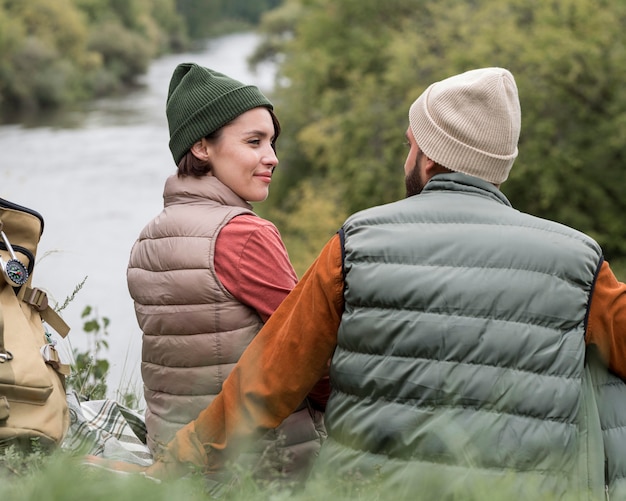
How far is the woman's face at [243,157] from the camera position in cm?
265

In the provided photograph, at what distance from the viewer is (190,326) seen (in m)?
2.41

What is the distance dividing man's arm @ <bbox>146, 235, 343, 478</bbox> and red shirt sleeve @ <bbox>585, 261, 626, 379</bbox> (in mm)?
538

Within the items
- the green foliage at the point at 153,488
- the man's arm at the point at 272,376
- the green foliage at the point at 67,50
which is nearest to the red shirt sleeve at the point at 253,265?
the man's arm at the point at 272,376

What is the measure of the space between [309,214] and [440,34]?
6.34 m

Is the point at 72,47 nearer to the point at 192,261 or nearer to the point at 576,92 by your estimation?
the point at 576,92

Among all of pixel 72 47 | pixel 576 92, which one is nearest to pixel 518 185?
pixel 576 92

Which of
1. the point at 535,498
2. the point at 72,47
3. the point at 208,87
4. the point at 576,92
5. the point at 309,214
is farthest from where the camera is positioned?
the point at 72,47

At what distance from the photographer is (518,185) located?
23.1 metres

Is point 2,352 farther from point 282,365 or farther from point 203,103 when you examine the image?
point 203,103

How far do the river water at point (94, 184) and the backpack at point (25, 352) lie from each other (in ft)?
20.7

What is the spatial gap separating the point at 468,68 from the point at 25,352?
22.4 metres

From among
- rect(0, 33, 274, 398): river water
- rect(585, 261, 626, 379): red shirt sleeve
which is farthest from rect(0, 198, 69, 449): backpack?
rect(0, 33, 274, 398): river water

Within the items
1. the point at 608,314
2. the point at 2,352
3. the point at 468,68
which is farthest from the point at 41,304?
the point at 468,68

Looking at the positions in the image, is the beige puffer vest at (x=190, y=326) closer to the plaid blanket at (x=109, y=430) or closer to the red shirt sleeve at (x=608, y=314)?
the plaid blanket at (x=109, y=430)
